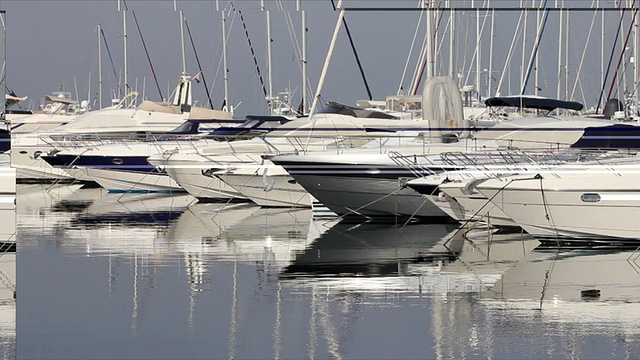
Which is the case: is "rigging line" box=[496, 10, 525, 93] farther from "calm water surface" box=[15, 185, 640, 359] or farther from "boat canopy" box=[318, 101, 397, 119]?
"calm water surface" box=[15, 185, 640, 359]

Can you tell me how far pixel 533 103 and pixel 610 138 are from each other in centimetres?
189

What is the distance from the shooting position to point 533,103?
1872 centimetres

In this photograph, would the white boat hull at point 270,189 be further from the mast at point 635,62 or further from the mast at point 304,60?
the mast at point 635,62

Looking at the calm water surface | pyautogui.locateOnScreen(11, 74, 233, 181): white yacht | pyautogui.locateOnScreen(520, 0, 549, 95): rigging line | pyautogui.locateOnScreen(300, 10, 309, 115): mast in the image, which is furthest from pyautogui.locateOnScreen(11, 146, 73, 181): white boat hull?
the calm water surface

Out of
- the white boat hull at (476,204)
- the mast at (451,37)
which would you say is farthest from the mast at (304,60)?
the white boat hull at (476,204)

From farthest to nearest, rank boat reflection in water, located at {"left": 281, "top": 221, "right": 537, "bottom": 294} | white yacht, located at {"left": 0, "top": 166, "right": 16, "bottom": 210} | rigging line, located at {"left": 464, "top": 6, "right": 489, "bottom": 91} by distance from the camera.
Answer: rigging line, located at {"left": 464, "top": 6, "right": 489, "bottom": 91}
boat reflection in water, located at {"left": 281, "top": 221, "right": 537, "bottom": 294}
white yacht, located at {"left": 0, "top": 166, "right": 16, "bottom": 210}

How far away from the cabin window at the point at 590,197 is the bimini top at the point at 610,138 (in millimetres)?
3979

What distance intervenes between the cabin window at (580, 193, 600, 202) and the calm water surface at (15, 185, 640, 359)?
0.53 m

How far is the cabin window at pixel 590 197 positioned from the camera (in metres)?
13.0

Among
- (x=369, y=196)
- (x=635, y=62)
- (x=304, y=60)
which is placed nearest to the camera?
(x=369, y=196)

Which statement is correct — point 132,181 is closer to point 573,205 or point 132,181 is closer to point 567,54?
point 567,54

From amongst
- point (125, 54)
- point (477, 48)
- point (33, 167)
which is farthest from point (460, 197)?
point (33, 167)

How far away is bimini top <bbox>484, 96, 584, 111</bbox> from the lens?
18.6m

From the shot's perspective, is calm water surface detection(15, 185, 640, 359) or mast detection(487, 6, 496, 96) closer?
calm water surface detection(15, 185, 640, 359)
